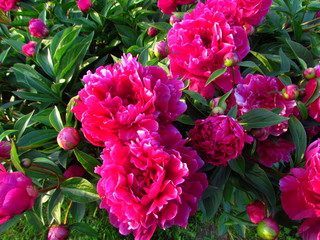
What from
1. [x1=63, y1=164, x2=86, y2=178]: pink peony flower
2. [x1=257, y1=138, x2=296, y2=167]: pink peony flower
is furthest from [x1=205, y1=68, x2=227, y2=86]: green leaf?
[x1=63, y1=164, x2=86, y2=178]: pink peony flower

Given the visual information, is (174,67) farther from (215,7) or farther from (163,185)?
(163,185)

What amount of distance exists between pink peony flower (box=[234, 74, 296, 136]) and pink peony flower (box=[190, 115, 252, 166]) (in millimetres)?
168

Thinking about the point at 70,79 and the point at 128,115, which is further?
Answer: the point at 70,79

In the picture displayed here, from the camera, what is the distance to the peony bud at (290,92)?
81cm

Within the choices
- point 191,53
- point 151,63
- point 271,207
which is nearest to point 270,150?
point 271,207

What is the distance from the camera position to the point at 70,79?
3.69ft

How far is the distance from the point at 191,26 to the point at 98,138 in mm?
485

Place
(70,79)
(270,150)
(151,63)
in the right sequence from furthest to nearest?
(70,79)
(151,63)
(270,150)

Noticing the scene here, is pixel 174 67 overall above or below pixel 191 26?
below

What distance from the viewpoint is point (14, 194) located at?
664mm

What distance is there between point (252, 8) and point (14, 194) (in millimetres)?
977

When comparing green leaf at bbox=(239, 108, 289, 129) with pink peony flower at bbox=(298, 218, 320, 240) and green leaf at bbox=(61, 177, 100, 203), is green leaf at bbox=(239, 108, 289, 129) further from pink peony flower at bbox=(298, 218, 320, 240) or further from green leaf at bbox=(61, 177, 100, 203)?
green leaf at bbox=(61, 177, 100, 203)

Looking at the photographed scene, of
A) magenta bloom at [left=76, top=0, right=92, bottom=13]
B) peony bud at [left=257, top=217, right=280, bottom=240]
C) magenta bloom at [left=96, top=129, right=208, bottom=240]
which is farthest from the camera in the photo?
magenta bloom at [left=76, top=0, right=92, bottom=13]

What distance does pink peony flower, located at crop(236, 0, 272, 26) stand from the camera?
3.19 feet
